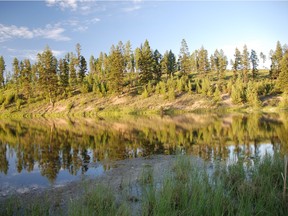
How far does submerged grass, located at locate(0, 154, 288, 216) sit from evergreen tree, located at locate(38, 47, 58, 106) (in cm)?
7492

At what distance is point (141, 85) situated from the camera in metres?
86.2

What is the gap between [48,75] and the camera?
7962 cm

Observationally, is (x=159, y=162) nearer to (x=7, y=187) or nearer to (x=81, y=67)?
(x=7, y=187)

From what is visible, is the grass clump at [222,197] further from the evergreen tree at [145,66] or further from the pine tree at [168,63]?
the pine tree at [168,63]

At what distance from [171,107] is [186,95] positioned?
890cm

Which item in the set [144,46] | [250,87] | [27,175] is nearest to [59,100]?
[144,46]

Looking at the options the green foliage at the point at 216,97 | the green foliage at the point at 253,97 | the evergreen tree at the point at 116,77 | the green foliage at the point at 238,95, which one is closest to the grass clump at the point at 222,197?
the green foliage at the point at 253,97

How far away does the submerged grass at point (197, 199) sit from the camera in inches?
232

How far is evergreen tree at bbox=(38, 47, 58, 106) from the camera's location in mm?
78875

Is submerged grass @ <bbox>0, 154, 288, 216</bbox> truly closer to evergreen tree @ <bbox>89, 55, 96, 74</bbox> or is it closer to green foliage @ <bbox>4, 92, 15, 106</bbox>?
green foliage @ <bbox>4, 92, 15, 106</bbox>

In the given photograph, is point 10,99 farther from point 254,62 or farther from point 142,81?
point 254,62

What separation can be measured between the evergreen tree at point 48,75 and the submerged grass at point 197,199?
2950 inches

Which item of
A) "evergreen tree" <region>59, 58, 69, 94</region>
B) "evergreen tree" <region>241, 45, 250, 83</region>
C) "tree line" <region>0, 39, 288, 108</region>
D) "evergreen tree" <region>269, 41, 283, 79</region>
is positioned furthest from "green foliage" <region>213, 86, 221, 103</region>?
"evergreen tree" <region>59, 58, 69, 94</region>

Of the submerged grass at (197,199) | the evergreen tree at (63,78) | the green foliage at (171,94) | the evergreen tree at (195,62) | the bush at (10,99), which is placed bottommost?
the submerged grass at (197,199)
